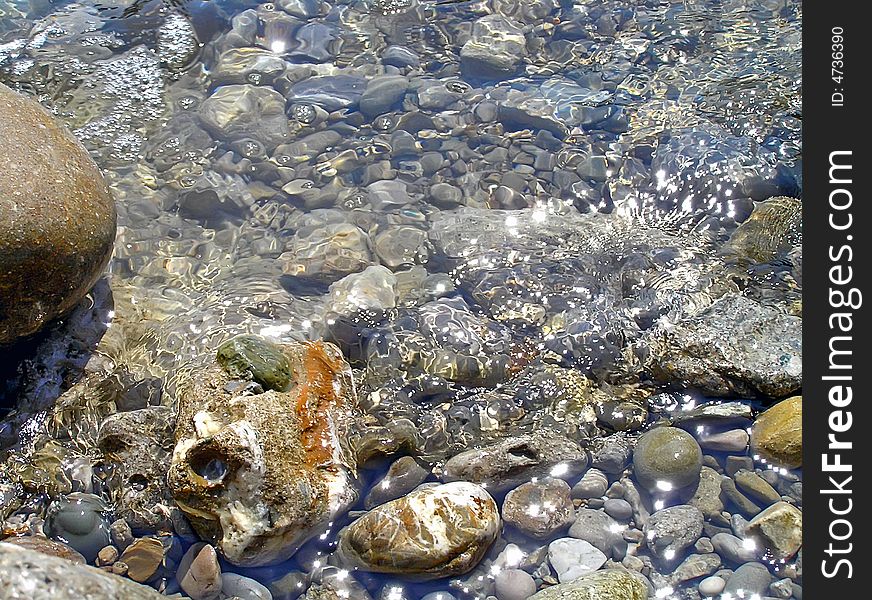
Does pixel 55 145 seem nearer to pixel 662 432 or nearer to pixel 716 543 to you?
pixel 662 432

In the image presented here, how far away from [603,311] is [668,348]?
0.45 metres

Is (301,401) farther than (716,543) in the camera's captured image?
Yes

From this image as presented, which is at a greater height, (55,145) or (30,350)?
(55,145)

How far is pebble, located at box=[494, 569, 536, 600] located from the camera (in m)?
2.98

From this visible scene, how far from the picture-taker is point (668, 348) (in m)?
3.71

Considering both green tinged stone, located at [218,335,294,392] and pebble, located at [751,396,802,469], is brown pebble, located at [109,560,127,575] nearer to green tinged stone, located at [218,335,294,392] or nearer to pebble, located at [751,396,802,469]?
green tinged stone, located at [218,335,294,392]

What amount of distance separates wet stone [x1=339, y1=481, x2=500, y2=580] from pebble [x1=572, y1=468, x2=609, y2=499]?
42 centimetres

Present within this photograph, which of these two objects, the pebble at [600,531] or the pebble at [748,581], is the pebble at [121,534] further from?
the pebble at [748,581]

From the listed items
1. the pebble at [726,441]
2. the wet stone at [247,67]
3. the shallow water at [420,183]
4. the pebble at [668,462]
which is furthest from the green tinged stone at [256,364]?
the wet stone at [247,67]

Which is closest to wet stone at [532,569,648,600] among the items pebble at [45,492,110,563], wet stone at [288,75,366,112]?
pebble at [45,492,110,563]

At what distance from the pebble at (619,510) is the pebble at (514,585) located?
1.46 feet

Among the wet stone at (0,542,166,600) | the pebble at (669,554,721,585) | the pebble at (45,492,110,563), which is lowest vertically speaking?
the pebble at (669,554,721,585)
